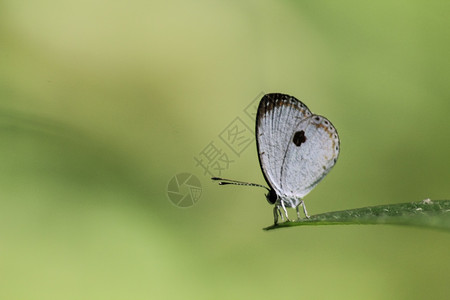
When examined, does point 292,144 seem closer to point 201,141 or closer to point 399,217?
point 201,141

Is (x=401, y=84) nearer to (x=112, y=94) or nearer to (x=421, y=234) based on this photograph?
(x=421, y=234)

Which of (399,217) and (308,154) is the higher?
(308,154)

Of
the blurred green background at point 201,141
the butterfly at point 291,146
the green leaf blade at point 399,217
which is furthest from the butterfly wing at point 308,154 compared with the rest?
the green leaf blade at point 399,217

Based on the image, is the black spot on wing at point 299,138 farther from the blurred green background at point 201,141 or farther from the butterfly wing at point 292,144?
the blurred green background at point 201,141

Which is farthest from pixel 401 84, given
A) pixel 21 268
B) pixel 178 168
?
pixel 21 268

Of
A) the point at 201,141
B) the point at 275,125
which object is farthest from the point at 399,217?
the point at 201,141

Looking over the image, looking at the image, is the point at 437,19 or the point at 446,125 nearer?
the point at 446,125
